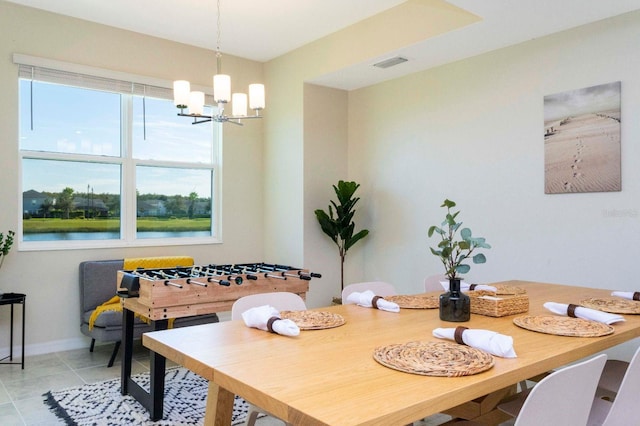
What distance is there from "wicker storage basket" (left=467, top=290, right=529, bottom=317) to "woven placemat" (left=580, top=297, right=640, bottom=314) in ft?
1.14

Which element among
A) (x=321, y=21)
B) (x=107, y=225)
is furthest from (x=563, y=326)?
(x=107, y=225)

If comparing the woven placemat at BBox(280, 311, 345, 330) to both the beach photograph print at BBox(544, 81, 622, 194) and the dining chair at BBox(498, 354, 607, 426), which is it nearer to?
the dining chair at BBox(498, 354, 607, 426)

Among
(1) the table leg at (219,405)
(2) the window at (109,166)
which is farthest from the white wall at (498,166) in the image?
(1) the table leg at (219,405)

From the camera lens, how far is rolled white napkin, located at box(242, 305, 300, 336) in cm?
178

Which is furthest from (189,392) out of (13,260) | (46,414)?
(13,260)

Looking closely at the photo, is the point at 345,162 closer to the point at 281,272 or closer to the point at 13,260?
the point at 281,272

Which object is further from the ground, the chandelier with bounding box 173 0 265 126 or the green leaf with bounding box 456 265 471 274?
the chandelier with bounding box 173 0 265 126

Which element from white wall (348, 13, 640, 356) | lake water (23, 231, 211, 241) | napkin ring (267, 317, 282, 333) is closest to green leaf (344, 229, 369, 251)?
white wall (348, 13, 640, 356)

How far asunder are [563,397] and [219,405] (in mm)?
1059

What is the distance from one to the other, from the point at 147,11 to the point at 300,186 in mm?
2160

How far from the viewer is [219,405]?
65.4 inches

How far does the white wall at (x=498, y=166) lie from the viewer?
3.40 metres

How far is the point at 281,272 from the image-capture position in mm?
3459

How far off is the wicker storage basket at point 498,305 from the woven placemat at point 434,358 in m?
0.58
